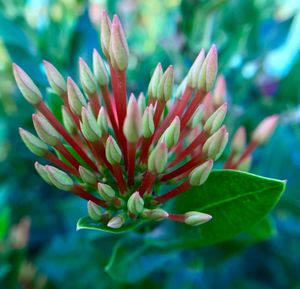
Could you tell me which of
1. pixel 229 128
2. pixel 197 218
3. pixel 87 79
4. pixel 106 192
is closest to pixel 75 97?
pixel 87 79

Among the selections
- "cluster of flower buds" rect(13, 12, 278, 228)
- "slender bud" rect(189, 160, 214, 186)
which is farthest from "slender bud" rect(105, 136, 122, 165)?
"slender bud" rect(189, 160, 214, 186)

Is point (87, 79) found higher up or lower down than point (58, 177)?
higher up

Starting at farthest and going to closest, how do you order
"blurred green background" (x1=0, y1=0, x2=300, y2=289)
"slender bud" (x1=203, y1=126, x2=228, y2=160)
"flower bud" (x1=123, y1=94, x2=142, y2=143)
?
"blurred green background" (x1=0, y1=0, x2=300, y2=289)
"slender bud" (x1=203, y1=126, x2=228, y2=160)
"flower bud" (x1=123, y1=94, x2=142, y2=143)

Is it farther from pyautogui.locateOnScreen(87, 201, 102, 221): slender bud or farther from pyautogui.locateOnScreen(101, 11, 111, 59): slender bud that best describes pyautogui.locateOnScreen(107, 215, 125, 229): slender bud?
pyautogui.locateOnScreen(101, 11, 111, 59): slender bud

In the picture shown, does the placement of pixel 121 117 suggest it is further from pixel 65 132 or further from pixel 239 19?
pixel 239 19

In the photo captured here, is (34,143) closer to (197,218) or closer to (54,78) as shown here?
(54,78)

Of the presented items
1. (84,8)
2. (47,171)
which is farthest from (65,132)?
(84,8)
